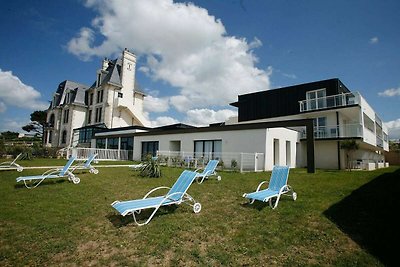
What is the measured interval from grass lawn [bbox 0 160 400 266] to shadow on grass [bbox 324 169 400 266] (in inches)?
0.7

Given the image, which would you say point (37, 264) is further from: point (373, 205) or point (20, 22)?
point (20, 22)

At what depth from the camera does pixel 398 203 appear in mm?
5996

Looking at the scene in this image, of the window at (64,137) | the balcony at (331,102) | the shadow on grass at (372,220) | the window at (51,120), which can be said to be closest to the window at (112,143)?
the window at (64,137)

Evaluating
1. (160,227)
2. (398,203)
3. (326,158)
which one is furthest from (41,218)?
(326,158)

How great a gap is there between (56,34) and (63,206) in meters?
11.6

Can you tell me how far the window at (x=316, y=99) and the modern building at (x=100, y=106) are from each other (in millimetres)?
27249

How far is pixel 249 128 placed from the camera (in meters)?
16.7

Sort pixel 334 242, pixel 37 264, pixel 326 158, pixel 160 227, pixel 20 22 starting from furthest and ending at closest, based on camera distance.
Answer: pixel 326 158 < pixel 20 22 < pixel 160 227 < pixel 334 242 < pixel 37 264

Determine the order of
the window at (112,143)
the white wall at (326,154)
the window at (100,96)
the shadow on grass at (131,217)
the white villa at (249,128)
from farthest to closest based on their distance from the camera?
the window at (100,96), the window at (112,143), the white wall at (326,154), the white villa at (249,128), the shadow on grass at (131,217)

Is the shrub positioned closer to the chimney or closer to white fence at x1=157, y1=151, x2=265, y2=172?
white fence at x1=157, y1=151, x2=265, y2=172

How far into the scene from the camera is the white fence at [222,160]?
1564 cm

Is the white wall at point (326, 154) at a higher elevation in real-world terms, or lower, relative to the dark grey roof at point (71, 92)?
lower

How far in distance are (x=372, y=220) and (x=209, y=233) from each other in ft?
11.7

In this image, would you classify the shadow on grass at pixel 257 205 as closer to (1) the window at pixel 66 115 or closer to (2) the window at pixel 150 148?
(2) the window at pixel 150 148
